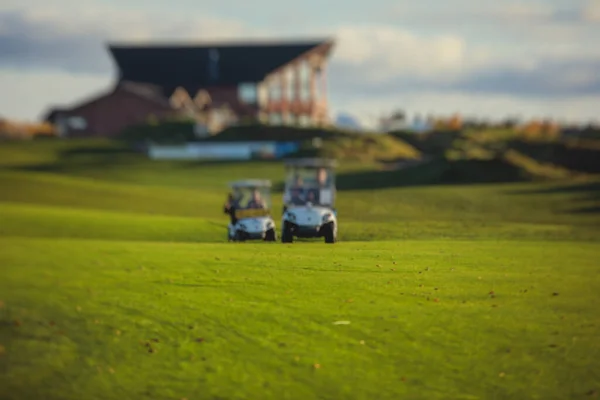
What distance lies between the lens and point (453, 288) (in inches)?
584

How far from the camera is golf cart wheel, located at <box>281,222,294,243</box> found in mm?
16406

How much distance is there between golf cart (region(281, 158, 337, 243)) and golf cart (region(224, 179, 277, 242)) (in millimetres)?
401

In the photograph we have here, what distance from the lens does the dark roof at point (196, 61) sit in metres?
85.5

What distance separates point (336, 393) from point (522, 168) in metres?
39.3

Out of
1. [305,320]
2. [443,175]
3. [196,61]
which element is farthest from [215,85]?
[305,320]

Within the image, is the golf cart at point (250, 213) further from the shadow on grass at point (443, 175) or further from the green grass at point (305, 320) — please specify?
the shadow on grass at point (443, 175)

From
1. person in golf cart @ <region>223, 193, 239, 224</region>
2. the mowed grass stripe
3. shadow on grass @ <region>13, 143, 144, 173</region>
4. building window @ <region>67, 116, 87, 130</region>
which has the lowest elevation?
the mowed grass stripe

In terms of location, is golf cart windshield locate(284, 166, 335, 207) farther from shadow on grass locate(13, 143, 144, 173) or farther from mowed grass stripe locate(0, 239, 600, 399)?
shadow on grass locate(13, 143, 144, 173)

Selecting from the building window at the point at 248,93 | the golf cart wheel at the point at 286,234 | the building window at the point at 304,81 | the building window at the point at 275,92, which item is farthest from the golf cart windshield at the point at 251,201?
the building window at the point at 275,92

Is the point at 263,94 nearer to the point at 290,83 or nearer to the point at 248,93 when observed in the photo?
the point at 248,93

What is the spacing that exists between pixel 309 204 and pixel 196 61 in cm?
7189

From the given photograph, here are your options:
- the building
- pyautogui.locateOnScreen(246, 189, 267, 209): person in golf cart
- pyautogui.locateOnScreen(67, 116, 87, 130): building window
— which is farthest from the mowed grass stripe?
pyautogui.locateOnScreen(67, 116, 87, 130): building window

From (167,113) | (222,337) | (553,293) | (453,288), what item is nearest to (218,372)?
(222,337)

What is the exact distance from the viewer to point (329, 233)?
16594 mm
